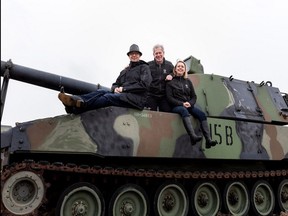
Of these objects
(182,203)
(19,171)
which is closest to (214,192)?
(182,203)

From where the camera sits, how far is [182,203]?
6949 millimetres

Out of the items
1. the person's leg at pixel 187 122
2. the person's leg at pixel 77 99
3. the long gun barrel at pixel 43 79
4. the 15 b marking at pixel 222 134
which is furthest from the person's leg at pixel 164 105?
the long gun barrel at pixel 43 79

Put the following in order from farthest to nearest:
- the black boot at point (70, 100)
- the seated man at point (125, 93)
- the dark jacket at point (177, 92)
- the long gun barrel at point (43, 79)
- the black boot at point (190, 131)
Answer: the dark jacket at point (177, 92), the long gun barrel at point (43, 79), the black boot at point (190, 131), the seated man at point (125, 93), the black boot at point (70, 100)

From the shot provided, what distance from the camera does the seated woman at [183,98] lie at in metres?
6.86

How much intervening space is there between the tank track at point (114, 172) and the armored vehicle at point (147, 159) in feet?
0.05

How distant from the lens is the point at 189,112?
7207 millimetres

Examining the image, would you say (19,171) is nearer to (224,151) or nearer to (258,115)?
(224,151)

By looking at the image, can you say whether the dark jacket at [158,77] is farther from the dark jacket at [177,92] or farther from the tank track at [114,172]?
the tank track at [114,172]

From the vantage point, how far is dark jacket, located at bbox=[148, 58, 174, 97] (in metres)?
7.34

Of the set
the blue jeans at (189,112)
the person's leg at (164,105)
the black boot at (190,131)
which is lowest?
the black boot at (190,131)

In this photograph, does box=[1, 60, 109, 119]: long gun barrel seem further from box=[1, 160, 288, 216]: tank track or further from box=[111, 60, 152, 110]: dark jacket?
box=[1, 160, 288, 216]: tank track

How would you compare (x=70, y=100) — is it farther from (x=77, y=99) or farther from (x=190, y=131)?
(x=190, y=131)

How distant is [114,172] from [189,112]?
214cm

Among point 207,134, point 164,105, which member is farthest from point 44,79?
point 207,134
